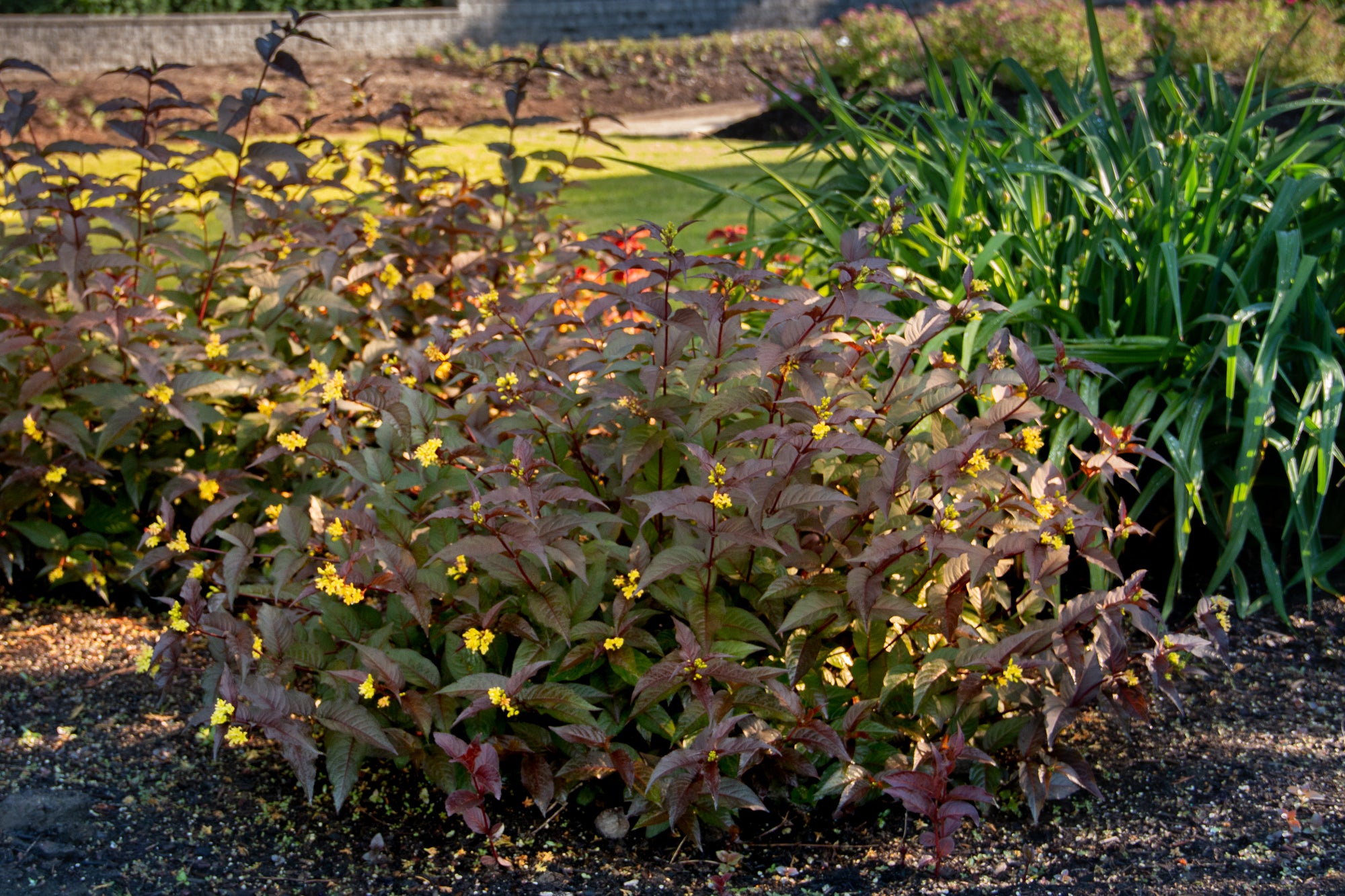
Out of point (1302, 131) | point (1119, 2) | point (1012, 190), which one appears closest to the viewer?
point (1012, 190)

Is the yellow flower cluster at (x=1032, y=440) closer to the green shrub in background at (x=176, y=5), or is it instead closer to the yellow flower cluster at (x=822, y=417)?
the yellow flower cluster at (x=822, y=417)

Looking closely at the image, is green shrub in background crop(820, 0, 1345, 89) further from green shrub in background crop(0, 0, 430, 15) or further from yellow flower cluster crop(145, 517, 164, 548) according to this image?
yellow flower cluster crop(145, 517, 164, 548)

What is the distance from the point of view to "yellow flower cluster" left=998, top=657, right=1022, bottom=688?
6.07 ft

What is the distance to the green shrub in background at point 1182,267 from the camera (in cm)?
261

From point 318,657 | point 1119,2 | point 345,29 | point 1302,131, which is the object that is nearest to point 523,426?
point 318,657

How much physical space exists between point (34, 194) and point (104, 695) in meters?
1.14

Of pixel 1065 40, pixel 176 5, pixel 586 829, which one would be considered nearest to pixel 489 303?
pixel 586 829

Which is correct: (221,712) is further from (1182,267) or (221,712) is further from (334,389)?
(1182,267)

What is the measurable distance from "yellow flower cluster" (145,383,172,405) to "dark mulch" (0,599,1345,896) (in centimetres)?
62

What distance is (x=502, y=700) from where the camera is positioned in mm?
1768

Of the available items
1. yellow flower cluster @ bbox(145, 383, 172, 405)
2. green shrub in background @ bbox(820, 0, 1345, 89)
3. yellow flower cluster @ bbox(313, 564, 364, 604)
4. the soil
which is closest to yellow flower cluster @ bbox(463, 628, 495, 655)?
yellow flower cluster @ bbox(313, 564, 364, 604)

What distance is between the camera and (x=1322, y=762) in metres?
2.16

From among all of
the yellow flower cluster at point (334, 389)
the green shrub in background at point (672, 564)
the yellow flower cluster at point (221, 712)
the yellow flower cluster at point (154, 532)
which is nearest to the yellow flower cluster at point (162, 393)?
the green shrub in background at point (672, 564)

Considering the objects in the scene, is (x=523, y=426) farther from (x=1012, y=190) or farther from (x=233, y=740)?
(x=1012, y=190)
